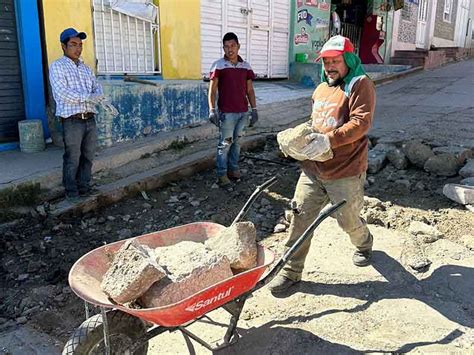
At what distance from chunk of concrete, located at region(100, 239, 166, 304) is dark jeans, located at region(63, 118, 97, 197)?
268 centimetres

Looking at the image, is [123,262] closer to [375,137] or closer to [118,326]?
[118,326]

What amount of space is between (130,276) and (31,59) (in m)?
4.60

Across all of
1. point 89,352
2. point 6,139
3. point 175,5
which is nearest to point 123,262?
point 89,352

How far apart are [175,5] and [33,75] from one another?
307 centimetres

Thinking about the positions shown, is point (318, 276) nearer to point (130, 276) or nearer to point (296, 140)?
point (296, 140)

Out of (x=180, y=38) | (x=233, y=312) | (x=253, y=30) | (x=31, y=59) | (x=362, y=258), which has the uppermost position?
(x=253, y=30)

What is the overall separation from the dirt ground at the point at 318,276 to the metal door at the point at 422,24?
1604 centimetres

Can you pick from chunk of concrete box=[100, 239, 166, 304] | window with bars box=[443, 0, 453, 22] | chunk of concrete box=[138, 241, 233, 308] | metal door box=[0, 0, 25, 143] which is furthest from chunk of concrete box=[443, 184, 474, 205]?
window with bars box=[443, 0, 453, 22]

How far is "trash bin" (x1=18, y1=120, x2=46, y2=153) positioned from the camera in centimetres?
556

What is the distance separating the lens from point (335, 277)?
11.8ft

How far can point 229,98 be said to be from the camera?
5391 mm

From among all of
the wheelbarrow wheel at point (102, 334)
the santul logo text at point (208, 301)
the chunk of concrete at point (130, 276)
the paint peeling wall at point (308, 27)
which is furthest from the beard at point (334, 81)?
the paint peeling wall at point (308, 27)

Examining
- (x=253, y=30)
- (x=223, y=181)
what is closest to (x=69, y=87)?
(x=223, y=181)

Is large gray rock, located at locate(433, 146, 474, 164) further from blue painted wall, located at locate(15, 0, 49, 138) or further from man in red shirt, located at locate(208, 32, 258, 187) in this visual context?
blue painted wall, located at locate(15, 0, 49, 138)
